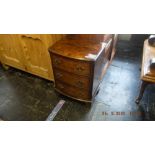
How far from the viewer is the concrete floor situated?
1532mm

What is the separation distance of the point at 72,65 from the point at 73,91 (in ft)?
1.09

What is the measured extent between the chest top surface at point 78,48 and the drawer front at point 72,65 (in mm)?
45

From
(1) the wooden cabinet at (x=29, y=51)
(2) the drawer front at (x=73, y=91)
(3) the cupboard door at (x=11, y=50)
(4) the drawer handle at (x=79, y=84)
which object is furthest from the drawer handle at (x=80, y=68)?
(3) the cupboard door at (x=11, y=50)

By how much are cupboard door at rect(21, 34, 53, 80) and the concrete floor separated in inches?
7.6

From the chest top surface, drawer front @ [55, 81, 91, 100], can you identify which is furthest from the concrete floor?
the chest top surface

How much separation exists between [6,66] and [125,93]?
1.68 meters

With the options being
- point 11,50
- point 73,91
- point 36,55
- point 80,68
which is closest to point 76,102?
point 73,91

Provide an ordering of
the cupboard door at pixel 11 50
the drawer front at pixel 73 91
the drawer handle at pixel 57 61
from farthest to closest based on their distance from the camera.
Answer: the cupboard door at pixel 11 50
the drawer front at pixel 73 91
the drawer handle at pixel 57 61

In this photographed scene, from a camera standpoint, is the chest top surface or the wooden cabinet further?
the wooden cabinet

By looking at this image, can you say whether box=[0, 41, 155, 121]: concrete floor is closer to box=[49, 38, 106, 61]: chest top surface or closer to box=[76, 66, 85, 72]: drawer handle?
box=[76, 66, 85, 72]: drawer handle

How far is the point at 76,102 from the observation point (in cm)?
168

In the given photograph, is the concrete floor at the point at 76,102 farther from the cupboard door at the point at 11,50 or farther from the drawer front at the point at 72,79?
the drawer front at the point at 72,79

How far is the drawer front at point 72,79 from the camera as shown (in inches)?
54.2
